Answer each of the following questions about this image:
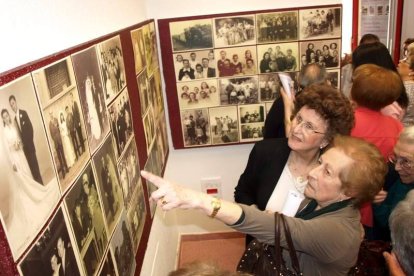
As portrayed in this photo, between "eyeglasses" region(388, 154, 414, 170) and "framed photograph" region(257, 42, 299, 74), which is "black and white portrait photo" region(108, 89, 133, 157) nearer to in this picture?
"eyeglasses" region(388, 154, 414, 170)

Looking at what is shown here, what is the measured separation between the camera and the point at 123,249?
1538 millimetres

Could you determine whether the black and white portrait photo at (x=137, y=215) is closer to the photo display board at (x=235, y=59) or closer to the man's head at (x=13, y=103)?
the man's head at (x=13, y=103)

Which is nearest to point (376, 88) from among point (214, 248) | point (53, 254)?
point (53, 254)

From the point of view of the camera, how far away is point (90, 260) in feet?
3.73

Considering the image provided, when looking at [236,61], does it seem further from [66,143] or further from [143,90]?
[66,143]

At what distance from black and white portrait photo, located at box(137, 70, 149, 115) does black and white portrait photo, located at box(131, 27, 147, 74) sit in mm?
46

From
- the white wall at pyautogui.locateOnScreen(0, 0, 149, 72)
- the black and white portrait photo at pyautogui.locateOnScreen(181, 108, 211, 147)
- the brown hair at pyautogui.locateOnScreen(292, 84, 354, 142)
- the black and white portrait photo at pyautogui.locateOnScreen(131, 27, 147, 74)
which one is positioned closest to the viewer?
the white wall at pyautogui.locateOnScreen(0, 0, 149, 72)

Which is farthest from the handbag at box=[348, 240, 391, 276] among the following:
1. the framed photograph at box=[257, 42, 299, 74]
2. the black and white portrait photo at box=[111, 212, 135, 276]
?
the framed photograph at box=[257, 42, 299, 74]

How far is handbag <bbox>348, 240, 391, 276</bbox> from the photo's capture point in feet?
5.62

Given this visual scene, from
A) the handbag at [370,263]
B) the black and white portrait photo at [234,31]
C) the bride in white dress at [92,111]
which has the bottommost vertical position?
the handbag at [370,263]

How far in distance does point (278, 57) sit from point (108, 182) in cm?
229

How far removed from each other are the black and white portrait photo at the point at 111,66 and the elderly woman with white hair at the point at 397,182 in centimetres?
136

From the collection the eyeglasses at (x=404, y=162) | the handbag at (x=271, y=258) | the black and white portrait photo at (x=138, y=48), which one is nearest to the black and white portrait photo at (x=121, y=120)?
the black and white portrait photo at (x=138, y=48)

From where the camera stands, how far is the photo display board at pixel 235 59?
3.15 meters
